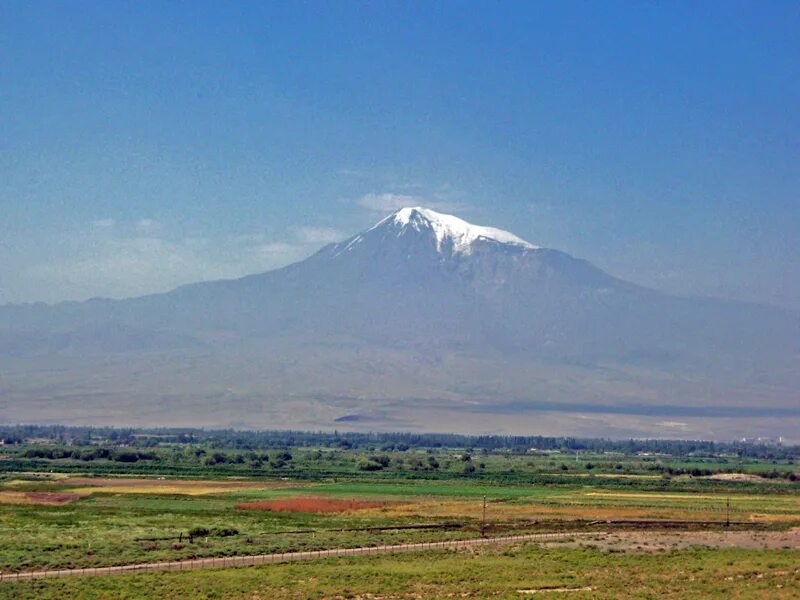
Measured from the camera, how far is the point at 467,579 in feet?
138

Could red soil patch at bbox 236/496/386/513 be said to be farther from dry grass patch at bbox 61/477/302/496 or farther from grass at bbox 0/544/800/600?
grass at bbox 0/544/800/600

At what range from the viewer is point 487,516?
68.2 meters

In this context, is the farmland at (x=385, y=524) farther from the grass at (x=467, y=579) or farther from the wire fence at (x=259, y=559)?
the wire fence at (x=259, y=559)

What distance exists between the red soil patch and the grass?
2283 centimetres

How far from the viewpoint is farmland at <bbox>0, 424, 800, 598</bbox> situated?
41.6 m

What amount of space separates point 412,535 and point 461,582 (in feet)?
49.7

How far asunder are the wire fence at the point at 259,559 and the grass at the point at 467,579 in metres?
1.45

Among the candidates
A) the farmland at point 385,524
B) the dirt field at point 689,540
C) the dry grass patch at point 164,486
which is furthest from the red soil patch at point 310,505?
the dirt field at point 689,540

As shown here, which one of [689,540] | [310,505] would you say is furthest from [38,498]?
[689,540]

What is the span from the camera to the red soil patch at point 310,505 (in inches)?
2805

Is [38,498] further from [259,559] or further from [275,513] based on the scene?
[259,559]

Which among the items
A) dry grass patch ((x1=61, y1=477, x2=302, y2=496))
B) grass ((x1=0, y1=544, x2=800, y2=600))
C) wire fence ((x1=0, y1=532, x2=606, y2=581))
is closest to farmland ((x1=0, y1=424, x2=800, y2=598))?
grass ((x1=0, y1=544, x2=800, y2=600))

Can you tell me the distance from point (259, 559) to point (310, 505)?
26996mm

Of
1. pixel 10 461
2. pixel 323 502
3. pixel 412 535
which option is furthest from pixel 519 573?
pixel 10 461
